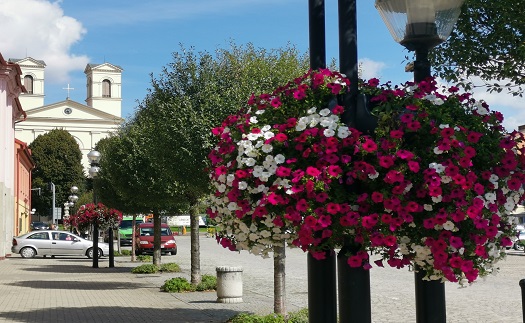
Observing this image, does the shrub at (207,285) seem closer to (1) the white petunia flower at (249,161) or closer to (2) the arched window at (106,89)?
(1) the white petunia flower at (249,161)

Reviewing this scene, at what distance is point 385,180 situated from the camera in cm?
460

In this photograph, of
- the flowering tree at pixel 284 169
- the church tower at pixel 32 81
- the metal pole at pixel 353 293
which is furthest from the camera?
the church tower at pixel 32 81

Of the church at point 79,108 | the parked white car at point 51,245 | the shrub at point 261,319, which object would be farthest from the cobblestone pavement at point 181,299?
the church at point 79,108

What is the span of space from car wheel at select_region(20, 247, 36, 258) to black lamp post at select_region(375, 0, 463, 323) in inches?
1373

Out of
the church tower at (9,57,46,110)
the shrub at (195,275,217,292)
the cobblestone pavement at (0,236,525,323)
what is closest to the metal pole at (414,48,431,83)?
the cobblestone pavement at (0,236,525,323)

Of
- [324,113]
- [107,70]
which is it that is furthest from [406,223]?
[107,70]

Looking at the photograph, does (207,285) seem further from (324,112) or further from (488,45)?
(324,112)

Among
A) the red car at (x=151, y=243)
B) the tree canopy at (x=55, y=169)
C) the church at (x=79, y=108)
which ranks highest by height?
the church at (x=79, y=108)

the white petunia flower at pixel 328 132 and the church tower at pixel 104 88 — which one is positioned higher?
the church tower at pixel 104 88

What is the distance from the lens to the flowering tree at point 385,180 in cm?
457

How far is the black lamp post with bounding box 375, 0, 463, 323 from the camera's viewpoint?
516 centimetres

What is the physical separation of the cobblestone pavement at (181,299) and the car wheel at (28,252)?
12555 millimetres

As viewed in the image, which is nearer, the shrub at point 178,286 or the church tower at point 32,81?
the shrub at point 178,286

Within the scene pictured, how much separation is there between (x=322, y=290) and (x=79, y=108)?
5015 inches
